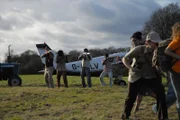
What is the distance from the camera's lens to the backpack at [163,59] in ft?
16.0

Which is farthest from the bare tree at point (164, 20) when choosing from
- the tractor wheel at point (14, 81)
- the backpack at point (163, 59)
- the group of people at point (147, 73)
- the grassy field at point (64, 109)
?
the backpack at point (163, 59)

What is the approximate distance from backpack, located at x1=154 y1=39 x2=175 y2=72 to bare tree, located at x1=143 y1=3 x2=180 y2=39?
85.4ft

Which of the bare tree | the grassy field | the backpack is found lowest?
the grassy field

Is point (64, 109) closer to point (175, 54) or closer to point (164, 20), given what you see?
point (175, 54)

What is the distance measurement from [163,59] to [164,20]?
100 feet

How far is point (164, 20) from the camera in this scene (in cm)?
3441

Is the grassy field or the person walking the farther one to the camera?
the grassy field

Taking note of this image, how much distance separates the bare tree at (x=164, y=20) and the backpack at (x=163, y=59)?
85.4 ft

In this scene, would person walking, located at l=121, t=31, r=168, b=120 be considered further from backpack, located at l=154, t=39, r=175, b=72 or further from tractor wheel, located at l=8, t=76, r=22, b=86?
tractor wheel, located at l=8, t=76, r=22, b=86

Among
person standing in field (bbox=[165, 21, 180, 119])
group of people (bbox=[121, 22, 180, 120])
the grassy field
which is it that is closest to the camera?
person standing in field (bbox=[165, 21, 180, 119])

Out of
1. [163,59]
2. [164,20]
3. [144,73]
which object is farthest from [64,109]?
[164,20]

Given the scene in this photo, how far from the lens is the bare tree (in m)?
32.5

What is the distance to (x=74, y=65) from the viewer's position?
22219 millimetres

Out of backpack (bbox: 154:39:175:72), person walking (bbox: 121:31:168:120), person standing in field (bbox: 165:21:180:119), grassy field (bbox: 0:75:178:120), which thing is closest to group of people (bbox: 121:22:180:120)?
person walking (bbox: 121:31:168:120)
